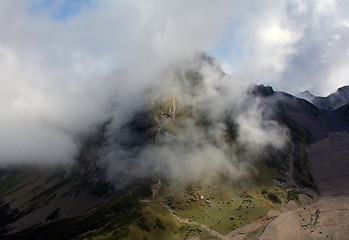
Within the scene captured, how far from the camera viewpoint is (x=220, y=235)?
468 feet

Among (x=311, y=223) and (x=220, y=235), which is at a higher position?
(x=220, y=235)

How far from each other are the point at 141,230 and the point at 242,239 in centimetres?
5822

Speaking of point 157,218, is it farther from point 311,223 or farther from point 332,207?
point 332,207

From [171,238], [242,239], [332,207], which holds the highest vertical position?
[171,238]

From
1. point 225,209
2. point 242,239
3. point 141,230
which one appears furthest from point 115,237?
point 225,209

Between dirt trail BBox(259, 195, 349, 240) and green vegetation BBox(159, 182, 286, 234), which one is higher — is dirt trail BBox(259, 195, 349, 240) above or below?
below

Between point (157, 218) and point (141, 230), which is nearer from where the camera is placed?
point (141, 230)

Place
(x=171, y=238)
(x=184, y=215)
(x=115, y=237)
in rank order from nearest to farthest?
(x=115, y=237), (x=171, y=238), (x=184, y=215)

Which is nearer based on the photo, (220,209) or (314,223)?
(314,223)

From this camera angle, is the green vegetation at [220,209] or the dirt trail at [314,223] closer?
the dirt trail at [314,223]

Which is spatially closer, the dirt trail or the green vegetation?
the dirt trail

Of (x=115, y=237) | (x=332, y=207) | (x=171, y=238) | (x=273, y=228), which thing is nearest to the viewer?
(x=115, y=237)

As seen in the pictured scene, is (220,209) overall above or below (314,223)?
above

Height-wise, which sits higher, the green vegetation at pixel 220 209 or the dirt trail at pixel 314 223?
the green vegetation at pixel 220 209
